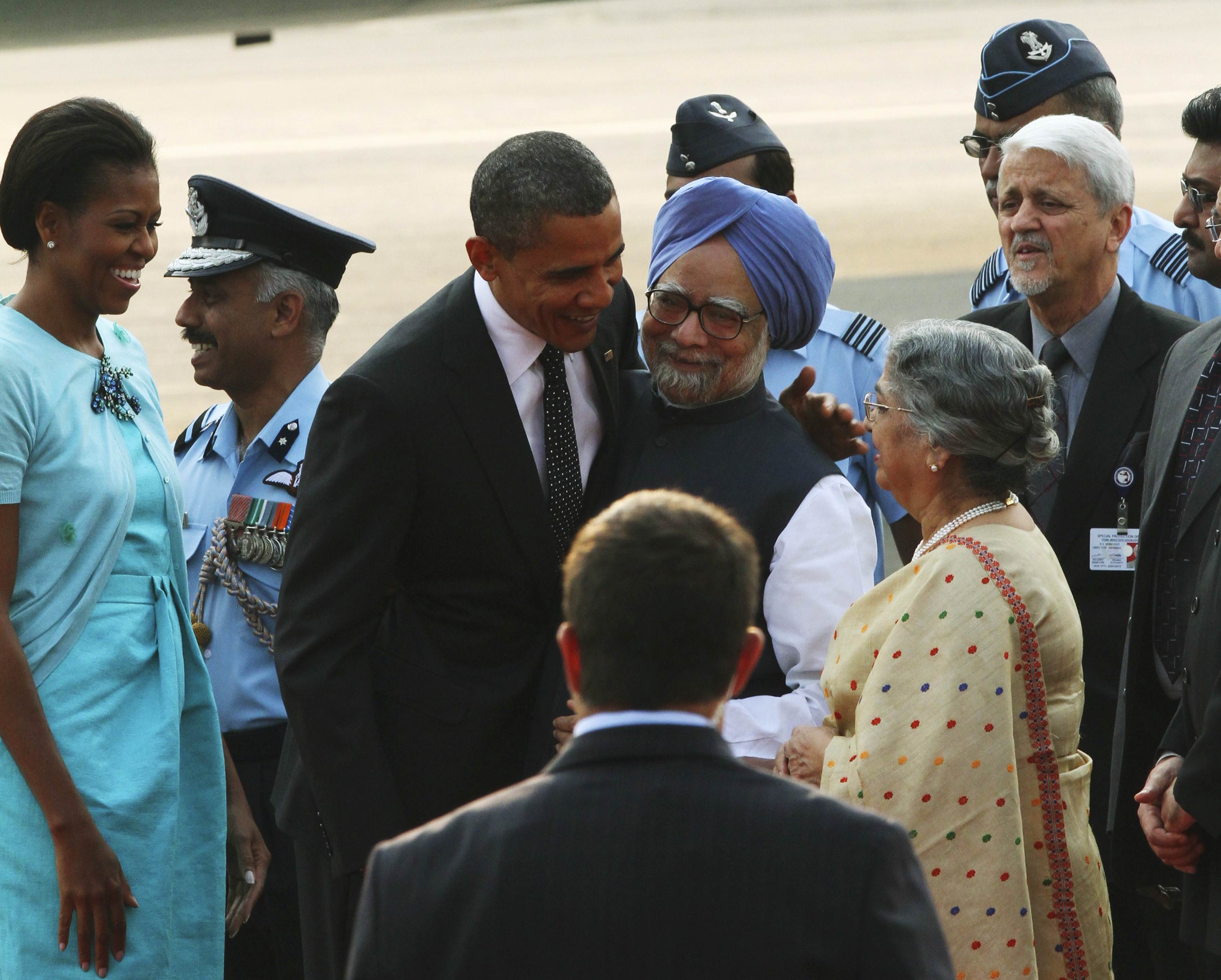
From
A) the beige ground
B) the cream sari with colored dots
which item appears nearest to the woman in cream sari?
the cream sari with colored dots

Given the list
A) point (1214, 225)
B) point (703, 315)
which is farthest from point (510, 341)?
point (1214, 225)

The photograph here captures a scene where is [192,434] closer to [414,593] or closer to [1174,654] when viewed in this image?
[414,593]

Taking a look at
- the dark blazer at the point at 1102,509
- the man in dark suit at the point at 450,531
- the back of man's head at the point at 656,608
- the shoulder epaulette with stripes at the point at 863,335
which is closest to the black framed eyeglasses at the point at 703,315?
the man in dark suit at the point at 450,531

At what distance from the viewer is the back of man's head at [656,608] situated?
1.18m

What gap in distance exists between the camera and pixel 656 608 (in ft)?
3.87

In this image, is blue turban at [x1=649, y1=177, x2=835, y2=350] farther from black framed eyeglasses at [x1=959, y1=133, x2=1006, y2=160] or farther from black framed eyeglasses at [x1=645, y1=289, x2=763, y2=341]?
black framed eyeglasses at [x1=959, y1=133, x2=1006, y2=160]

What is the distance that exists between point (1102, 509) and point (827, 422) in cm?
74

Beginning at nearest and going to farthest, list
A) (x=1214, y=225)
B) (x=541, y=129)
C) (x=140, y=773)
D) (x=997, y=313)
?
(x=140, y=773) → (x=1214, y=225) → (x=997, y=313) → (x=541, y=129)

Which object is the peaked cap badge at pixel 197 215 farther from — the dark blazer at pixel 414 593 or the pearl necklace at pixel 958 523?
the pearl necklace at pixel 958 523

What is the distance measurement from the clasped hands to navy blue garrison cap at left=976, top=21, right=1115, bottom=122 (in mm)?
1887

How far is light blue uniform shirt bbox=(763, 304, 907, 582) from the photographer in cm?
325

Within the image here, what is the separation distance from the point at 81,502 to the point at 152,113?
5.71m

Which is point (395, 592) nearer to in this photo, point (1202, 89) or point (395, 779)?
point (395, 779)

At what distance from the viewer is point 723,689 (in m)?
1.22
